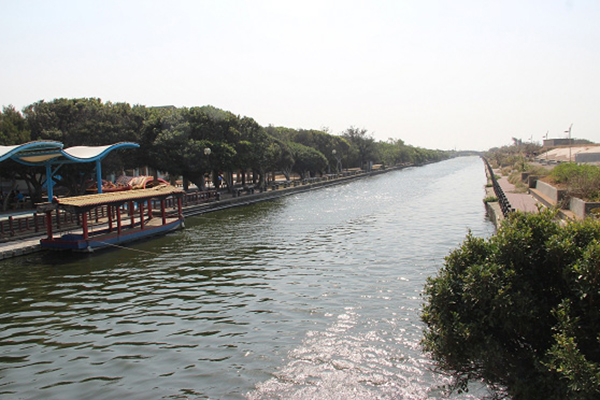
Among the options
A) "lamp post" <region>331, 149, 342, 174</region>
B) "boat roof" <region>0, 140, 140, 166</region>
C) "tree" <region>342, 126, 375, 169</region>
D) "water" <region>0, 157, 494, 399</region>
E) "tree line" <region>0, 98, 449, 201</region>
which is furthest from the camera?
"tree" <region>342, 126, 375, 169</region>

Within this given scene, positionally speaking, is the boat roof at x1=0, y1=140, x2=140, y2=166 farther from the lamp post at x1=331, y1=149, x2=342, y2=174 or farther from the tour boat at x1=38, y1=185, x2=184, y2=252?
the lamp post at x1=331, y1=149, x2=342, y2=174

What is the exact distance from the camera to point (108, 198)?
70.9 feet

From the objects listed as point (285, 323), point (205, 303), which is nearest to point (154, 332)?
point (205, 303)

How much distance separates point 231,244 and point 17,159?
14.3m

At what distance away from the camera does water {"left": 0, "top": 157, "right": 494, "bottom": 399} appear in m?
8.87

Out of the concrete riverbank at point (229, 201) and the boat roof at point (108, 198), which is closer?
the boat roof at point (108, 198)

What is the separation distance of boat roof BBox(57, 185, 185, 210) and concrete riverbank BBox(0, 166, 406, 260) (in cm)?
297

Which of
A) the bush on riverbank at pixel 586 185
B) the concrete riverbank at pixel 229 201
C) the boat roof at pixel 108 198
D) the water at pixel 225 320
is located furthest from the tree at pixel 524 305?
the concrete riverbank at pixel 229 201

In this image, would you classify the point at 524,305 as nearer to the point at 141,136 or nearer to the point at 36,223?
the point at 36,223

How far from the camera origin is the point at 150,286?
1577 centimetres

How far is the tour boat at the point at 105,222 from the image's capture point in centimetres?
2036

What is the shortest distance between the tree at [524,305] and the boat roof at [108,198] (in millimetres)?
17120

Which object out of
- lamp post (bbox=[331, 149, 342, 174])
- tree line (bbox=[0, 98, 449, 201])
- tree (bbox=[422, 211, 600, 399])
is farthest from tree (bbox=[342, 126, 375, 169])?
tree (bbox=[422, 211, 600, 399])

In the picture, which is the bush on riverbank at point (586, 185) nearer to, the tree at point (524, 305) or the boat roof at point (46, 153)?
the tree at point (524, 305)
